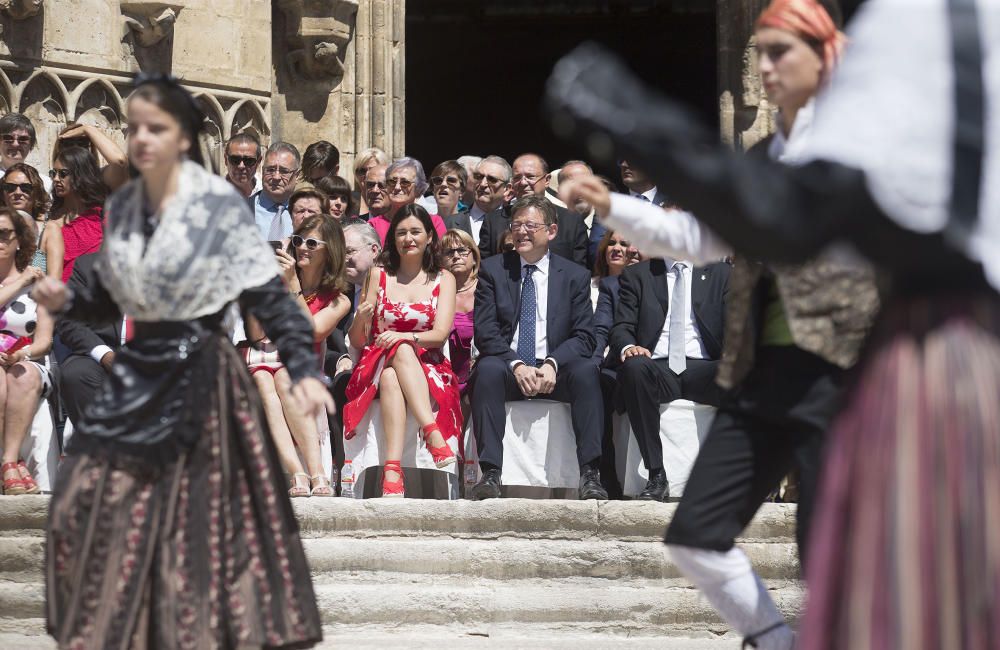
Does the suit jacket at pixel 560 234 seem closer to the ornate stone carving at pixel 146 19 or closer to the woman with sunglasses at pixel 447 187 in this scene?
the woman with sunglasses at pixel 447 187

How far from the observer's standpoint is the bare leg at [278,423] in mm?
7418

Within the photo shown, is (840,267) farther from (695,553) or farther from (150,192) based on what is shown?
(150,192)

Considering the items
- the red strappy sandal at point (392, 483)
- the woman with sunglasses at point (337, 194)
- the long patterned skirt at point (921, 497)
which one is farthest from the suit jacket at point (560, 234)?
the long patterned skirt at point (921, 497)

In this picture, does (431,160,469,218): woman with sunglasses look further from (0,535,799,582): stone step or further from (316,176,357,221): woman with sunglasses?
(0,535,799,582): stone step

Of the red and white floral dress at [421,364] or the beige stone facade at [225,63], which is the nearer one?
the red and white floral dress at [421,364]

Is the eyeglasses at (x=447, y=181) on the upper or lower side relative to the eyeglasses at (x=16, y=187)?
upper

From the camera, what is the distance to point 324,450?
7.75 metres

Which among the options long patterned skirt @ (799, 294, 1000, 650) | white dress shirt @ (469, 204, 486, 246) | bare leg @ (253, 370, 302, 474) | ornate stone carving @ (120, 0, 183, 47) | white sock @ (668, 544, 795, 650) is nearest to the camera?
long patterned skirt @ (799, 294, 1000, 650)

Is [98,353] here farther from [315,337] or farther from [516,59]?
[516,59]

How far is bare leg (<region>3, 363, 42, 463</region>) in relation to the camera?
723 cm

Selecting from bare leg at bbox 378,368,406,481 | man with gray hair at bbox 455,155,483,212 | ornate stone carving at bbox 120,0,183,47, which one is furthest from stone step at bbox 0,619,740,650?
ornate stone carving at bbox 120,0,183,47

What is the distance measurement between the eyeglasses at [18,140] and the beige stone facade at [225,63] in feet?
3.99

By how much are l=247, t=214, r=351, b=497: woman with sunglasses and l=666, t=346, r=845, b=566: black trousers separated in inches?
148

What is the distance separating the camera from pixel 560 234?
8820 mm
